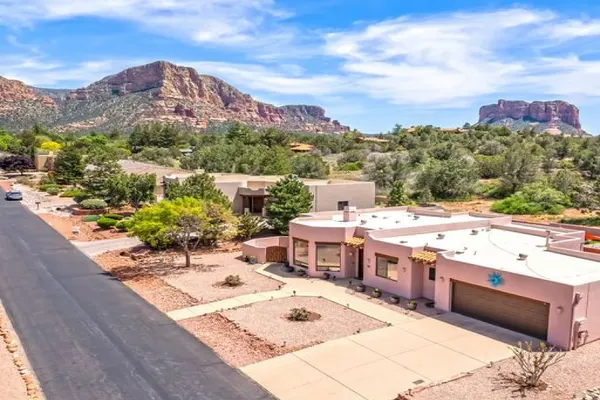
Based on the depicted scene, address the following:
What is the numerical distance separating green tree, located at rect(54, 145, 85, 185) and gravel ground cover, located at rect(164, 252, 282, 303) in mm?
45748

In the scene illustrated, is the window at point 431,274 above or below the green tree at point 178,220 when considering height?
below

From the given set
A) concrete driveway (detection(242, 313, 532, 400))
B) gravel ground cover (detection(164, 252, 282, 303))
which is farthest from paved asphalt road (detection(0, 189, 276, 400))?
gravel ground cover (detection(164, 252, 282, 303))

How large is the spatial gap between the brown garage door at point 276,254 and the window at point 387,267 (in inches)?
305

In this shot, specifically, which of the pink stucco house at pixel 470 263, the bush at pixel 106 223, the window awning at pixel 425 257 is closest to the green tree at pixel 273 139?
the bush at pixel 106 223

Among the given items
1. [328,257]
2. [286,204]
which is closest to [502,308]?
[328,257]

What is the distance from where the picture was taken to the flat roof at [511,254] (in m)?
20.3

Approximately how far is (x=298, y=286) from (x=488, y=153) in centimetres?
7085

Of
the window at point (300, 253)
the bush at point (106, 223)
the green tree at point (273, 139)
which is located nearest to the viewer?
the window at point (300, 253)

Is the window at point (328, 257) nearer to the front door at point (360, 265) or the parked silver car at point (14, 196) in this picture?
the front door at point (360, 265)

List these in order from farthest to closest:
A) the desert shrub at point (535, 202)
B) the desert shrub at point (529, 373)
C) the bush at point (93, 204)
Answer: the desert shrub at point (535, 202)
the bush at point (93, 204)
the desert shrub at point (529, 373)

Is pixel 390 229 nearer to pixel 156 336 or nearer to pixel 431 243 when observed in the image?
pixel 431 243

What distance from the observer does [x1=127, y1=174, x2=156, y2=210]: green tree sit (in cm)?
4569

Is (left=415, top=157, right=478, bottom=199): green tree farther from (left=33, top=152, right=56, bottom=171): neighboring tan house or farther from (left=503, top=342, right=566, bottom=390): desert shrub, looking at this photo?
(left=33, top=152, right=56, bottom=171): neighboring tan house

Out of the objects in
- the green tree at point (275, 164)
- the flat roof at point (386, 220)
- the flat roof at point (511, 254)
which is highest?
the green tree at point (275, 164)
